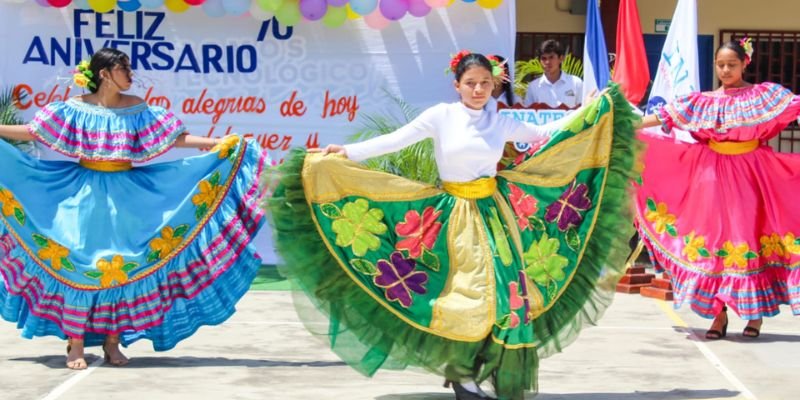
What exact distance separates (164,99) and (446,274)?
579cm

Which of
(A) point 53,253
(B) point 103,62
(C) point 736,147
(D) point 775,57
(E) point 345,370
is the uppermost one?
(B) point 103,62

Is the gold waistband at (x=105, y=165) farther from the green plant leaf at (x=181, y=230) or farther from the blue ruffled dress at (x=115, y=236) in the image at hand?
the green plant leaf at (x=181, y=230)

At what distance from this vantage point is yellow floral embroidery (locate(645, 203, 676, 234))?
8.38 meters

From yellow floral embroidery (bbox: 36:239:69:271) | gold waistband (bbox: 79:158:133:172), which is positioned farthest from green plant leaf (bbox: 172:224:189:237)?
yellow floral embroidery (bbox: 36:239:69:271)

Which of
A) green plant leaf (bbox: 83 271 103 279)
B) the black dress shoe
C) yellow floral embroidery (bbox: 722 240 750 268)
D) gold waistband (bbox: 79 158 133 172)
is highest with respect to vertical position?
gold waistband (bbox: 79 158 133 172)

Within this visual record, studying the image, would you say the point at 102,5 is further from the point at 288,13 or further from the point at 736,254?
the point at 736,254

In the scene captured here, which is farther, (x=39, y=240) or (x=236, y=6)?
(x=236, y=6)

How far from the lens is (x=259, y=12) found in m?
11.0

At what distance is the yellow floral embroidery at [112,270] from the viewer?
6981 millimetres

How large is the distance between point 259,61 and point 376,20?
104 centimetres

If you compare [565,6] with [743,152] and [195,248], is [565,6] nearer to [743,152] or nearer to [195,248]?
[743,152]

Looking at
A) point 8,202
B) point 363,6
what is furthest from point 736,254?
point 8,202

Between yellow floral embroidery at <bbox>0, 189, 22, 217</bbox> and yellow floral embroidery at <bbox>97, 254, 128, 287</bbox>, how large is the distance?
0.56 m

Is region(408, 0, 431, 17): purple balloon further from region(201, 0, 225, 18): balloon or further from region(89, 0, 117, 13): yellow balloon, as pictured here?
region(89, 0, 117, 13): yellow balloon
